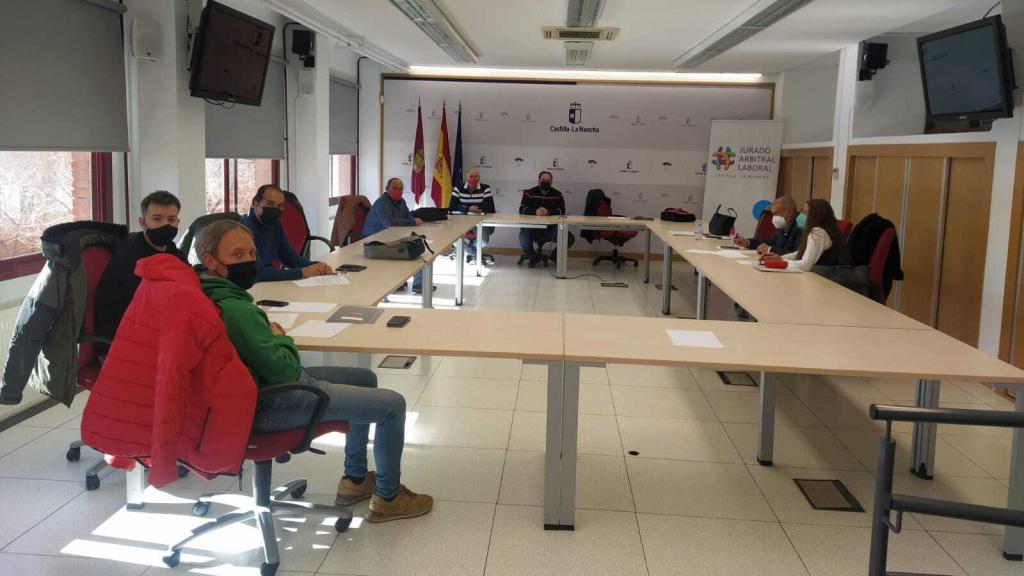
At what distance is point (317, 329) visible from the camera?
10.8 ft

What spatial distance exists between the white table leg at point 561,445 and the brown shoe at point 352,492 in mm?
714

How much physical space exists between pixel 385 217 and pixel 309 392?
16.5 feet

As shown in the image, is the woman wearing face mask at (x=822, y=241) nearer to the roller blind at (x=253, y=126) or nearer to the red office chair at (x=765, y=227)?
the red office chair at (x=765, y=227)

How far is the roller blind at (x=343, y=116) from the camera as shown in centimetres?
971

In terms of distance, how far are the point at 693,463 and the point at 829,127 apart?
7.72 m

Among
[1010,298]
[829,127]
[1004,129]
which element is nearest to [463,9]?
[1004,129]

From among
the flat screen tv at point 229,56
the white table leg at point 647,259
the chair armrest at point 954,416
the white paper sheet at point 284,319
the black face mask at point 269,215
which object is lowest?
the white table leg at point 647,259

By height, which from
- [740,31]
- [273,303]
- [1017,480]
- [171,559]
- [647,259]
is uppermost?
[740,31]

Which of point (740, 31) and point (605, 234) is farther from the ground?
point (740, 31)

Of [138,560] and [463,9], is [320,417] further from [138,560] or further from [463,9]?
[463,9]

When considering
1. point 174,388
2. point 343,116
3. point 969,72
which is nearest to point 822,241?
point 969,72

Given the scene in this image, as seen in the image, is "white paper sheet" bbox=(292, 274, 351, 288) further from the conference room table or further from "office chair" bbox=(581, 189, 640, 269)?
"office chair" bbox=(581, 189, 640, 269)

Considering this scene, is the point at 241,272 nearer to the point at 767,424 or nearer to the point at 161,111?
the point at 767,424

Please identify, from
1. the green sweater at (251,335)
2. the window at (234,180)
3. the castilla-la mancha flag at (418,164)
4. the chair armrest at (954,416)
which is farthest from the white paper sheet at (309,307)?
the castilla-la mancha flag at (418,164)
